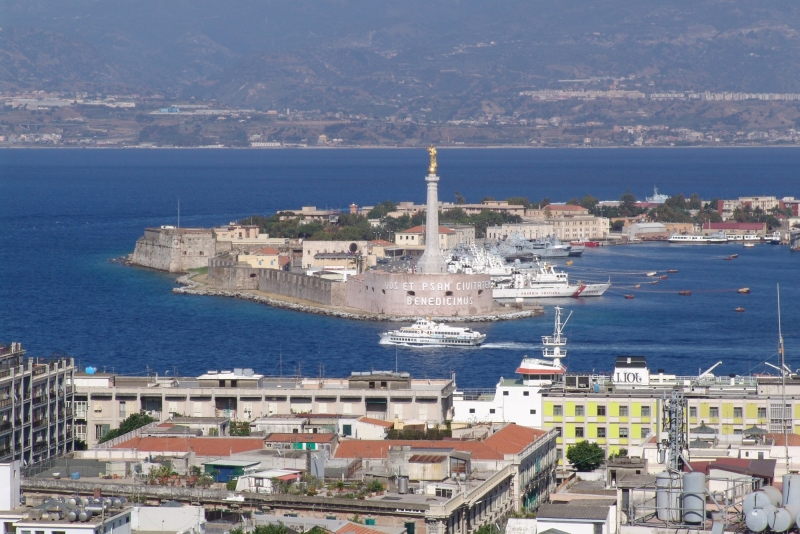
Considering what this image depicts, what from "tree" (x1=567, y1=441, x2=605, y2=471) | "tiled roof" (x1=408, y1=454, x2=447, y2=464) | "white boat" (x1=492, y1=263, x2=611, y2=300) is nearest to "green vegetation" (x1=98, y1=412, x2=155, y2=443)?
"tree" (x1=567, y1=441, x2=605, y2=471)

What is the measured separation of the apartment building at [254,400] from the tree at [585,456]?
2346mm

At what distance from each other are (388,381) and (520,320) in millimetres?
23481

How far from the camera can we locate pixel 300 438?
19.6m

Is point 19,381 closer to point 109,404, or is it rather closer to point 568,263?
point 109,404

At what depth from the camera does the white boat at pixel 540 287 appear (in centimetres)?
5416

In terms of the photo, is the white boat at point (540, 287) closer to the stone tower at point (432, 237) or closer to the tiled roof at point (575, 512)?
the stone tower at point (432, 237)

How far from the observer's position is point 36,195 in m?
120

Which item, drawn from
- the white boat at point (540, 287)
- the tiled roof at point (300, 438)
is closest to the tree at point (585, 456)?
the tiled roof at point (300, 438)

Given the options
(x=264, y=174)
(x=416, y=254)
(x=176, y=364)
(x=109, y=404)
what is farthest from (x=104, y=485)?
(x=264, y=174)

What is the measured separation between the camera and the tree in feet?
72.9

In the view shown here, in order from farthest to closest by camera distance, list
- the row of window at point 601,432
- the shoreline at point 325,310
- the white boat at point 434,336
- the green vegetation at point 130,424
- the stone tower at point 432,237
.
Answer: the stone tower at point 432,237 → the shoreline at point 325,310 → the white boat at point 434,336 → the row of window at point 601,432 → the green vegetation at point 130,424

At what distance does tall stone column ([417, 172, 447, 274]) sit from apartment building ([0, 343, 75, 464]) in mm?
26165

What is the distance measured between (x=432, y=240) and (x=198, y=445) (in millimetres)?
29635

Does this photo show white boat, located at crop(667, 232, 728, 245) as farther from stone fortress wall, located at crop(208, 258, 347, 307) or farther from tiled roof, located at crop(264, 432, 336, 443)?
tiled roof, located at crop(264, 432, 336, 443)
